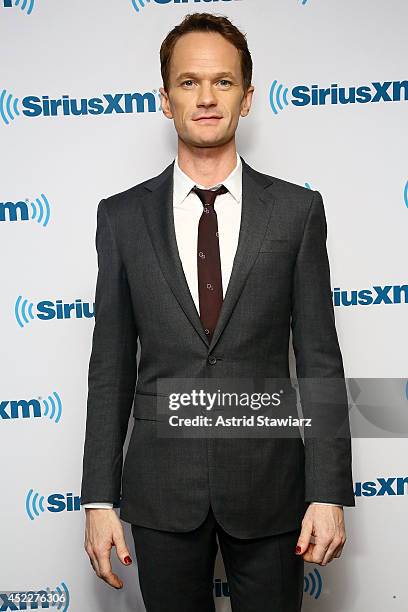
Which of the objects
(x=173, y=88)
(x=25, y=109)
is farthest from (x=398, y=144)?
(x=25, y=109)

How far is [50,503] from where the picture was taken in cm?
219

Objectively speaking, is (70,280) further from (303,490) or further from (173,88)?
(303,490)

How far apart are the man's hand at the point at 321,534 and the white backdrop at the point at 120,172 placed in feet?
2.39

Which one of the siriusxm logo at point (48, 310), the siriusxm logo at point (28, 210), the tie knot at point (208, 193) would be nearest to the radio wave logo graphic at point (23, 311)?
the siriusxm logo at point (48, 310)

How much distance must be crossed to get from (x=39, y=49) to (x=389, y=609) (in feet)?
6.86

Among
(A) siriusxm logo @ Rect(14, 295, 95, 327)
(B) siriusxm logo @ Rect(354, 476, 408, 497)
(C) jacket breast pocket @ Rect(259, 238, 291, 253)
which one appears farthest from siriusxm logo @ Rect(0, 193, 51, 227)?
(B) siriusxm logo @ Rect(354, 476, 408, 497)

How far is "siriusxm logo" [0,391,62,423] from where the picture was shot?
2150mm

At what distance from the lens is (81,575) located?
221cm

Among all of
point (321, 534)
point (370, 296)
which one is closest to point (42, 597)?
point (321, 534)

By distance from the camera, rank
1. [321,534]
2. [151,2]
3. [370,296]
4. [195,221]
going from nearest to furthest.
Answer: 1. [321,534]
2. [195,221]
3. [151,2]
4. [370,296]

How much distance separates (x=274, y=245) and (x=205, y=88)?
15.0 inches

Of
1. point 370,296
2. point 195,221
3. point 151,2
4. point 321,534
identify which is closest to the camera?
point 321,534

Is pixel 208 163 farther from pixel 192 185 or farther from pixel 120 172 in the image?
pixel 120 172

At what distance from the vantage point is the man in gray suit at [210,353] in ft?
4.87
